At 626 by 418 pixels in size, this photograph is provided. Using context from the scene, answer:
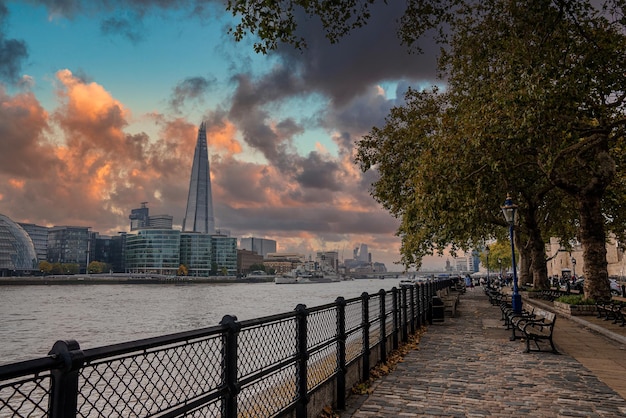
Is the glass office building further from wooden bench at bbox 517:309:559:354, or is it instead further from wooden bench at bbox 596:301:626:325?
wooden bench at bbox 517:309:559:354

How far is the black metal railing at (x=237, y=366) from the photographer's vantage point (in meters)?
2.62

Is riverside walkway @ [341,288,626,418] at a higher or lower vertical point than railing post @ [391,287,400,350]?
lower

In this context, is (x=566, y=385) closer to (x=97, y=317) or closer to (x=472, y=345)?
(x=472, y=345)

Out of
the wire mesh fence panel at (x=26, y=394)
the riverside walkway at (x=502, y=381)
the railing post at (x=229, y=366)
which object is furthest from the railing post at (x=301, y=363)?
the wire mesh fence panel at (x=26, y=394)

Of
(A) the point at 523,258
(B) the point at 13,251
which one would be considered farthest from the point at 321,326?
(B) the point at 13,251

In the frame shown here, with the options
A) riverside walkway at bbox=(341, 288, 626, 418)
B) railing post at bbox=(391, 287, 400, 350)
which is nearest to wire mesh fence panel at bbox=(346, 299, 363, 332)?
riverside walkway at bbox=(341, 288, 626, 418)

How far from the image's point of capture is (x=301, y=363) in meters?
6.14

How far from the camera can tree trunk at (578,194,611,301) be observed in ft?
70.2

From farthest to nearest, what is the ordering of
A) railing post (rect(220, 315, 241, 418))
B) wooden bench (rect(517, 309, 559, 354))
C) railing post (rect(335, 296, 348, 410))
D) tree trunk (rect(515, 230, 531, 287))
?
tree trunk (rect(515, 230, 531, 287))
wooden bench (rect(517, 309, 559, 354))
railing post (rect(335, 296, 348, 410))
railing post (rect(220, 315, 241, 418))

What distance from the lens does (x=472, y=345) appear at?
45.3 ft

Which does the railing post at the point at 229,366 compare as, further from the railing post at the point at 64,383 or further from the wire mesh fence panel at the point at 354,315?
the wire mesh fence panel at the point at 354,315

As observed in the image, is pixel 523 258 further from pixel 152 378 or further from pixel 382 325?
pixel 152 378

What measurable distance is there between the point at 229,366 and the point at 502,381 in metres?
6.94

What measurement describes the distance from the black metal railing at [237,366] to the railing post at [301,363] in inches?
0.5
